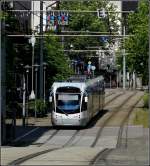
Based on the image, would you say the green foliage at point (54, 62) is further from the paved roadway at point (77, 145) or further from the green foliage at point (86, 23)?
the green foliage at point (86, 23)

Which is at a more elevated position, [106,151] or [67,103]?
[67,103]

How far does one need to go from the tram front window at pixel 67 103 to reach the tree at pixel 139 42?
10.6 m

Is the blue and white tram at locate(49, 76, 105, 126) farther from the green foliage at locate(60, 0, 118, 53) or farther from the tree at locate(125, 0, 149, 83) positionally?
the green foliage at locate(60, 0, 118, 53)

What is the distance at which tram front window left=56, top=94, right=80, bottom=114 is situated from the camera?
151ft

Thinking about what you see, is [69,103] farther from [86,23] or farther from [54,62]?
[86,23]

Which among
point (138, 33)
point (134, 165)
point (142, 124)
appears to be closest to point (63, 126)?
point (142, 124)

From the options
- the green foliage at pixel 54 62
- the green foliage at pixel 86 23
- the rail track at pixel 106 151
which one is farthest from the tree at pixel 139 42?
the green foliage at pixel 86 23

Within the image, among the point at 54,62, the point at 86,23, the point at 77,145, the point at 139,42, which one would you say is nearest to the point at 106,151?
the point at 77,145

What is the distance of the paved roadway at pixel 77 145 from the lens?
23.6 m

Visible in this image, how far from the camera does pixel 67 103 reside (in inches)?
1815

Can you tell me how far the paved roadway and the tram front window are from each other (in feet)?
4.34

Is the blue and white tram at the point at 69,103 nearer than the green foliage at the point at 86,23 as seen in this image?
Yes

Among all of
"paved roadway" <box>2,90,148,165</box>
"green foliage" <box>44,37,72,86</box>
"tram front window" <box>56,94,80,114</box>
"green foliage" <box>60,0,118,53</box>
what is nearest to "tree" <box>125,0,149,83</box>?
"paved roadway" <box>2,90,148,165</box>

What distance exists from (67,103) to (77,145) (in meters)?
10.6
